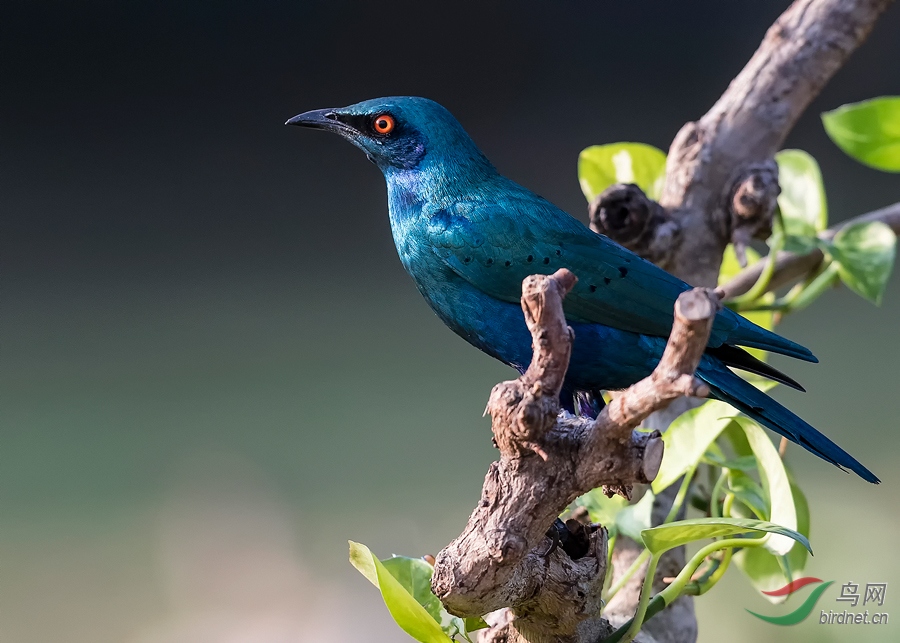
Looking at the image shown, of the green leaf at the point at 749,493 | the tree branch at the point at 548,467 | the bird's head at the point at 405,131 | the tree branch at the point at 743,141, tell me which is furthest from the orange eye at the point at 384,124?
the green leaf at the point at 749,493

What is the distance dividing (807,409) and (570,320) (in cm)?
248

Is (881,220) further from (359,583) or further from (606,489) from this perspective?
(359,583)

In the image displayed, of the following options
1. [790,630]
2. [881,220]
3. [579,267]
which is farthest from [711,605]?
[579,267]

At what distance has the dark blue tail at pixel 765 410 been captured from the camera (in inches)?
38.9

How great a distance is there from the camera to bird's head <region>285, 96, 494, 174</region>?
3.98ft

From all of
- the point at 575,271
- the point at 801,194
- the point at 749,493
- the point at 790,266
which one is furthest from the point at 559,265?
the point at 801,194

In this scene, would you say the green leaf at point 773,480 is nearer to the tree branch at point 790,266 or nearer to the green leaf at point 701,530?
the green leaf at point 701,530

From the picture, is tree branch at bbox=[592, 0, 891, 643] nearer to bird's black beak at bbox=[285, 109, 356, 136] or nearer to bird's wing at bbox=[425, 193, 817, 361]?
bird's wing at bbox=[425, 193, 817, 361]

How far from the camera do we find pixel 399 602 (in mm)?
910

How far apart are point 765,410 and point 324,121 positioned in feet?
2.27

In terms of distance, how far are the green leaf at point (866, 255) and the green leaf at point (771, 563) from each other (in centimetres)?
41

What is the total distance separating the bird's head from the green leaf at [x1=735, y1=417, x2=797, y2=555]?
0.49 meters

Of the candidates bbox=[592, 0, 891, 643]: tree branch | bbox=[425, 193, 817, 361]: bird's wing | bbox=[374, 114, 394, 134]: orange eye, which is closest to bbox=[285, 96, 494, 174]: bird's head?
bbox=[374, 114, 394, 134]: orange eye

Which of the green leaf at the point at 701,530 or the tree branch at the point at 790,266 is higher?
the tree branch at the point at 790,266
